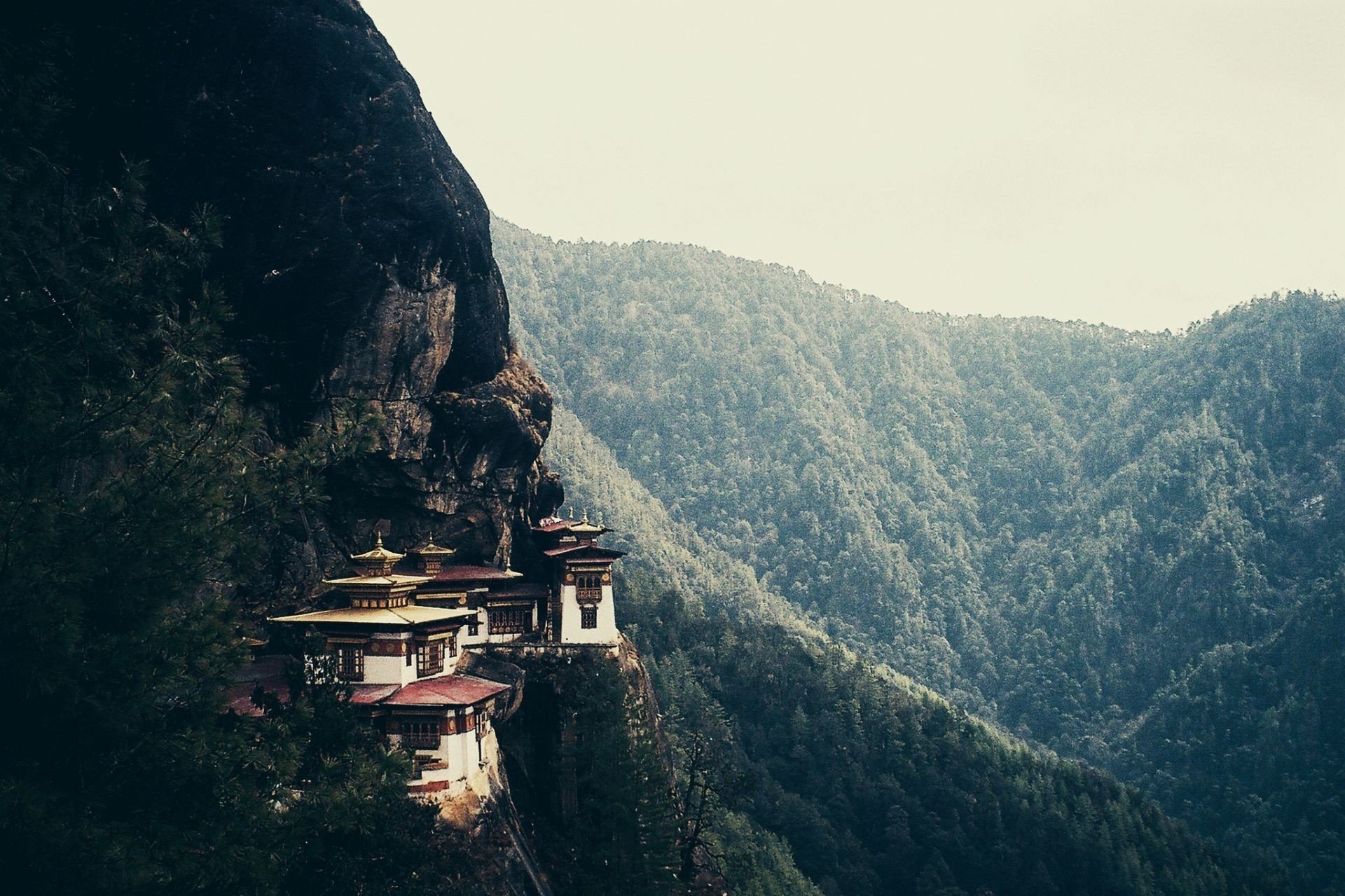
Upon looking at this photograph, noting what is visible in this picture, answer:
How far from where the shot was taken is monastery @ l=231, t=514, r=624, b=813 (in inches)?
1216

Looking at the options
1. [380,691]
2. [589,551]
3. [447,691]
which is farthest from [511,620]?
[380,691]

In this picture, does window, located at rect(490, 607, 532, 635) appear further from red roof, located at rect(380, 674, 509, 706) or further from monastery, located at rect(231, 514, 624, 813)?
red roof, located at rect(380, 674, 509, 706)

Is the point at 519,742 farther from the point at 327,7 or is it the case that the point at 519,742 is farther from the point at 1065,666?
the point at 1065,666

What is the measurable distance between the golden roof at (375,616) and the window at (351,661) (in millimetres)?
908

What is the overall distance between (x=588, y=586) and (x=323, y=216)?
1627 centimetres

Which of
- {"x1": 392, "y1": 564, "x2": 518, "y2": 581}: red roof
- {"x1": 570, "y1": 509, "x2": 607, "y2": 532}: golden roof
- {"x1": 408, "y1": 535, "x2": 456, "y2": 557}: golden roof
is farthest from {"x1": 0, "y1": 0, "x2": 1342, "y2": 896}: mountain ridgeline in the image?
{"x1": 570, "y1": 509, "x2": 607, "y2": 532}: golden roof

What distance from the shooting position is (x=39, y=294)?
15758mm

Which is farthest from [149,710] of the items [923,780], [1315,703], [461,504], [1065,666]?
[1065,666]

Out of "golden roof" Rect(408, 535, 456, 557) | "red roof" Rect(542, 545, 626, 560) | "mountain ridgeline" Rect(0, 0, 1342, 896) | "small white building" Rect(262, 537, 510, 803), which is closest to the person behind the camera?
"mountain ridgeline" Rect(0, 0, 1342, 896)

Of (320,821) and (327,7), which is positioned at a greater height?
(327,7)

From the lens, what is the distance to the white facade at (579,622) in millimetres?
40500

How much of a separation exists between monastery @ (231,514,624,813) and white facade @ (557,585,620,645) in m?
0.04

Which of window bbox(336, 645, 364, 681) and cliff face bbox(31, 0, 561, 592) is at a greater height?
cliff face bbox(31, 0, 561, 592)

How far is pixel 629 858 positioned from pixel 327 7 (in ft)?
97.3
